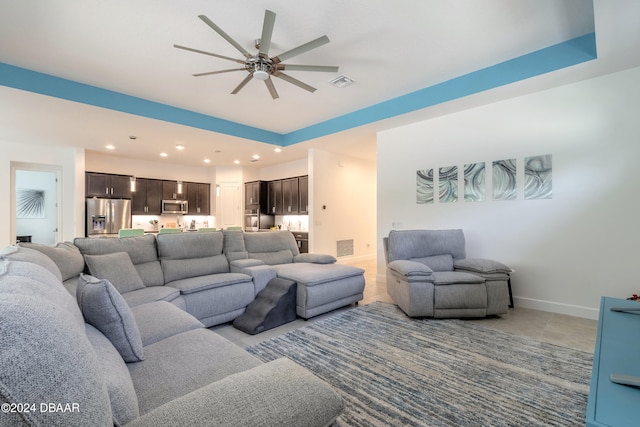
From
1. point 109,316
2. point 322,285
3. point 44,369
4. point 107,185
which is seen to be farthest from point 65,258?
point 107,185

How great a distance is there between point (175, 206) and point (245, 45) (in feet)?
20.4

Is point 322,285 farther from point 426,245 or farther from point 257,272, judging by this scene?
point 426,245

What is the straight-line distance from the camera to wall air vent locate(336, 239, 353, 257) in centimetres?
705

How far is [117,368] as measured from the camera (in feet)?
3.51

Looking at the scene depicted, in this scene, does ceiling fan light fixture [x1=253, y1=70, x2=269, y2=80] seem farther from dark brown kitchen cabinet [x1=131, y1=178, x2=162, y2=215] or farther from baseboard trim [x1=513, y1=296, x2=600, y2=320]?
dark brown kitchen cabinet [x1=131, y1=178, x2=162, y2=215]

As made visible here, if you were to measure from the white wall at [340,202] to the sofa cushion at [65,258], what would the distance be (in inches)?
168

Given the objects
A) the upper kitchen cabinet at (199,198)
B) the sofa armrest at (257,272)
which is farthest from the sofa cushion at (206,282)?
the upper kitchen cabinet at (199,198)

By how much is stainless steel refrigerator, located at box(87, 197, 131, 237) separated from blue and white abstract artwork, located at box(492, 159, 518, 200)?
788 cm

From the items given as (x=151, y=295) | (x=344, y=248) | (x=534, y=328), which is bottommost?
(x=534, y=328)

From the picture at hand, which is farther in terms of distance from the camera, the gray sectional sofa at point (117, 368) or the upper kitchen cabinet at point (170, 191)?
the upper kitchen cabinet at point (170, 191)

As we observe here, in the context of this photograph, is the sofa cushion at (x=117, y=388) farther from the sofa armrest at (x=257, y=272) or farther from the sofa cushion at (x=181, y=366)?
the sofa armrest at (x=257, y=272)

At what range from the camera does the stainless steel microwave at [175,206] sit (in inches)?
309

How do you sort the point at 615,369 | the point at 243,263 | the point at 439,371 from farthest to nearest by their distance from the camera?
the point at 243,263, the point at 439,371, the point at 615,369

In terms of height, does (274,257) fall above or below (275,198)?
below
